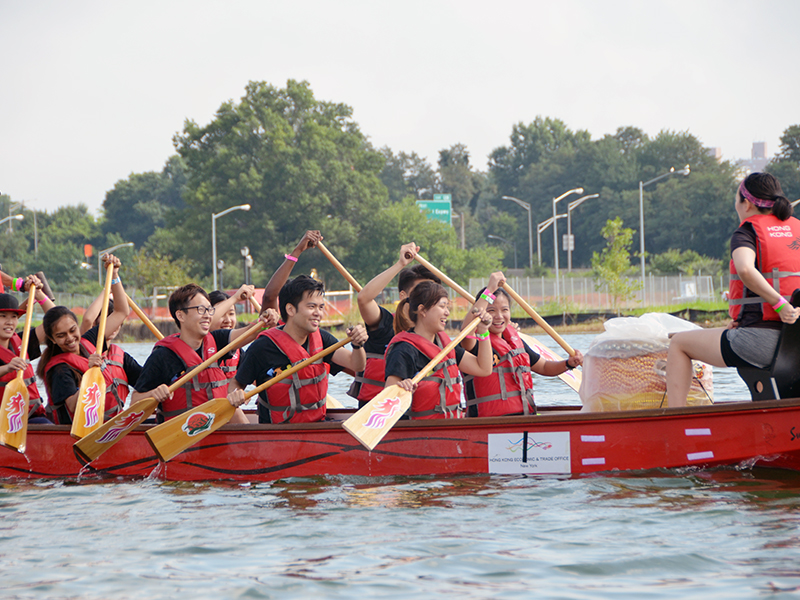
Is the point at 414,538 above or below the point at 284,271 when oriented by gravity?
below

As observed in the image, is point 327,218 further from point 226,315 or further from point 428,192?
point 226,315

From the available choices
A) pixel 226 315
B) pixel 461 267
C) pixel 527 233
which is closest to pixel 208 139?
pixel 461 267

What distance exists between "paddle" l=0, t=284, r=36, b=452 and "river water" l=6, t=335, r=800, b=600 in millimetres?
424

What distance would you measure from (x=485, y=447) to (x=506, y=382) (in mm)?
539

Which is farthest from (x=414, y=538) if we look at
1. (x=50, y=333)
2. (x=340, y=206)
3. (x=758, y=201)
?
(x=340, y=206)

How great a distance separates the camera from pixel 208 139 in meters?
53.4

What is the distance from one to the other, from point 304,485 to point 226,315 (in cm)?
193

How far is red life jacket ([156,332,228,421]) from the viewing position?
6758 millimetres

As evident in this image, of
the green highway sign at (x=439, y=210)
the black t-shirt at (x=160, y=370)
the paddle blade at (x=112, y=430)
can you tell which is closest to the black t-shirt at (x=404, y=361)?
the black t-shirt at (x=160, y=370)

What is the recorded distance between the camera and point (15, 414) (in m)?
7.02

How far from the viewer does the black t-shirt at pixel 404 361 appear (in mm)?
6086

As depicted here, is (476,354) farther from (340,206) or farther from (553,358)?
(340,206)

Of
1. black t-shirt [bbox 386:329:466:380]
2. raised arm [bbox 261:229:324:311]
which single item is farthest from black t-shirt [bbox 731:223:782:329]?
raised arm [bbox 261:229:324:311]

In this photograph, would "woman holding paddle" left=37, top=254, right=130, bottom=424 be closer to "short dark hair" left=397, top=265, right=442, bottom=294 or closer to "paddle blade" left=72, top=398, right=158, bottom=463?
"paddle blade" left=72, top=398, right=158, bottom=463
